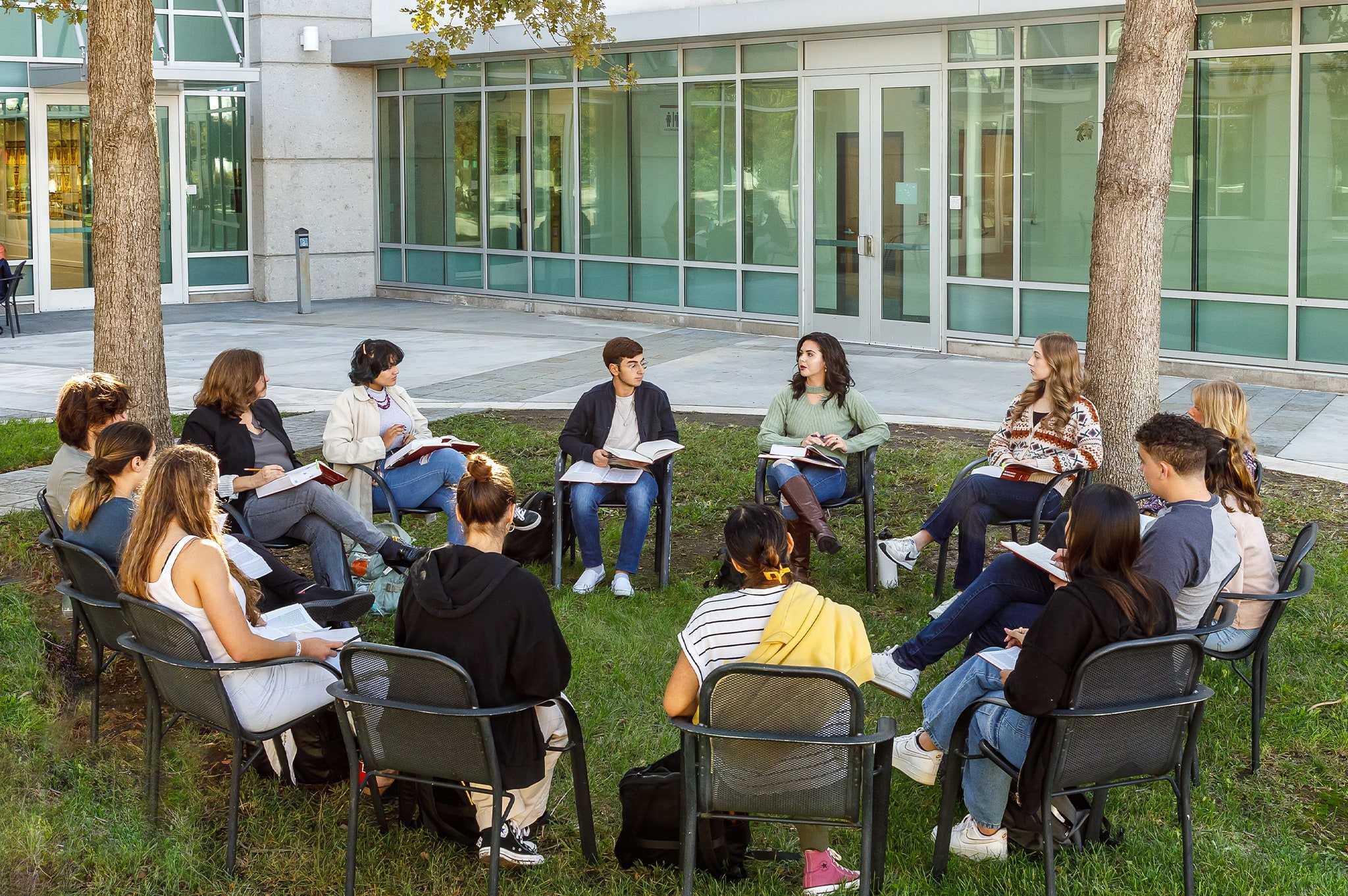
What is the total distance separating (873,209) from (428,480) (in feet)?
31.1

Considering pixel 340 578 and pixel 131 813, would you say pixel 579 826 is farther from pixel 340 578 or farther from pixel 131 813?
pixel 340 578

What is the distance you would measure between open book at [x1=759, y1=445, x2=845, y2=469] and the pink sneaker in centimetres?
310

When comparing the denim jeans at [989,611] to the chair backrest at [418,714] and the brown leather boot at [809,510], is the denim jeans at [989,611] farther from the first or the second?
the chair backrest at [418,714]

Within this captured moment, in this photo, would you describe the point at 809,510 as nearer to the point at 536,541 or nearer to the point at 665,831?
the point at 536,541

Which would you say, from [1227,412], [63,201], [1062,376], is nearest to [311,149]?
[63,201]

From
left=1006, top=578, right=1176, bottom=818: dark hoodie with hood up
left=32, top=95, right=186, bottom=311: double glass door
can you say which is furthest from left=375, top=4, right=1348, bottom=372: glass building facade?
left=1006, top=578, right=1176, bottom=818: dark hoodie with hood up

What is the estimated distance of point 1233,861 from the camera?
411 cm

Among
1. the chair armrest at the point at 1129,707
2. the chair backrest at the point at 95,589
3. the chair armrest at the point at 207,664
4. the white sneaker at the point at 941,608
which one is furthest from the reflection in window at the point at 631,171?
the chair armrest at the point at 1129,707

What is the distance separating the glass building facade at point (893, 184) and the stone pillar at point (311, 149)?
0.44 metres

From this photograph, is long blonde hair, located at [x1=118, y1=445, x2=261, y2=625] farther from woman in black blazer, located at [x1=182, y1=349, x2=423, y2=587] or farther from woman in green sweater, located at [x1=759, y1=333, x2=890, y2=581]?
woman in green sweater, located at [x1=759, y1=333, x2=890, y2=581]

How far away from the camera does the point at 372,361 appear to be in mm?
7184

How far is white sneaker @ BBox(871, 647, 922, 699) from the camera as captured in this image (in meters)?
4.77

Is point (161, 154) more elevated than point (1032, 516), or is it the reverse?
point (161, 154)

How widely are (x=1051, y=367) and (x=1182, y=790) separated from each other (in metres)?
3.07
